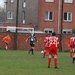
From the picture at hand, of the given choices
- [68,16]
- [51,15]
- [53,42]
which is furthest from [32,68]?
[68,16]

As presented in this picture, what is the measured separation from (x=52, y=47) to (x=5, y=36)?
3129 cm

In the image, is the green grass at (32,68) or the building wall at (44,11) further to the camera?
the building wall at (44,11)

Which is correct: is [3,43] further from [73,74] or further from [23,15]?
[73,74]

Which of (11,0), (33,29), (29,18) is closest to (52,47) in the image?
(33,29)

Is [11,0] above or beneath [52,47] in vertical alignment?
above

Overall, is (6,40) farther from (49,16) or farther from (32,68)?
(32,68)

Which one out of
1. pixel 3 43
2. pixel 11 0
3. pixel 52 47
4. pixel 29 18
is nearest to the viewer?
pixel 52 47

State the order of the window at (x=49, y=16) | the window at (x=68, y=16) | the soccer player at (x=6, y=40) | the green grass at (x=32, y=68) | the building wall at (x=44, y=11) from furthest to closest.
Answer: the window at (x=68, y=16), the window at (x=49, y=16), the building wall at (x=44, y=11), the soccer player at (x=6, y=40), the green grass at (x=32, y=68)

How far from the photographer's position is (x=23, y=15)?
2923 inches

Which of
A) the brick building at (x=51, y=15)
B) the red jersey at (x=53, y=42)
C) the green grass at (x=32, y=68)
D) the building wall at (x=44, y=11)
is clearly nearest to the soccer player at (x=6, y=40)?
the brick building at (x=51, y=15)

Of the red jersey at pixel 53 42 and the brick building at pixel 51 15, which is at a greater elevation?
the brick building at pixel 51 15

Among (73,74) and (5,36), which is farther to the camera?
(5,36)

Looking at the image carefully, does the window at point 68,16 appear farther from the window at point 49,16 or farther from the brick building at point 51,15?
the window at point 49,16

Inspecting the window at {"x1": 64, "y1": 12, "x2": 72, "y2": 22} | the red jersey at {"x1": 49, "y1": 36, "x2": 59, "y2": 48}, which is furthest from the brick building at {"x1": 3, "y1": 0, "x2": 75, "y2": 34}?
the red jersey at {"x1": 49, "y1": 36, "x2": 59, "y2": 48}
